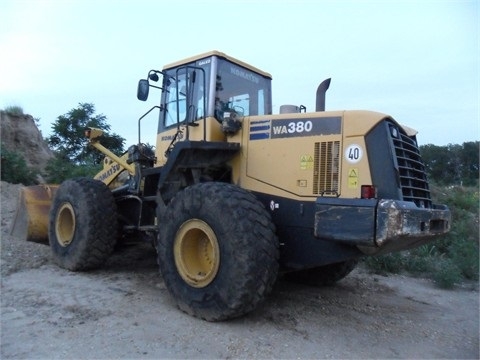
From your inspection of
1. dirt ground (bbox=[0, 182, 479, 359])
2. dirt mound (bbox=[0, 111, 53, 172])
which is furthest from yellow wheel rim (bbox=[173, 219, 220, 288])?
dirt mound (bbox=[0, 111, 53, 172])

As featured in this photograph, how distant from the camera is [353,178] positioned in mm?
4602

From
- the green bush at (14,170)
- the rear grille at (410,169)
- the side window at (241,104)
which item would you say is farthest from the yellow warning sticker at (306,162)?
the green bush at (14,170)

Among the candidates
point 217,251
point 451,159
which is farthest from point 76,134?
point 451,159

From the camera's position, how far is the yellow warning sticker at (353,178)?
180 inches

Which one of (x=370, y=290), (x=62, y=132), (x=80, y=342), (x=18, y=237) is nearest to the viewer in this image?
(x=80, y=342)

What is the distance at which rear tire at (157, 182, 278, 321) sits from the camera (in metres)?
4.46

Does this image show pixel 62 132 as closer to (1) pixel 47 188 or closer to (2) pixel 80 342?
(1) pixel 47 188

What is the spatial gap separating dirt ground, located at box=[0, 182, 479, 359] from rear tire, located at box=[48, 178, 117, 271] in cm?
23

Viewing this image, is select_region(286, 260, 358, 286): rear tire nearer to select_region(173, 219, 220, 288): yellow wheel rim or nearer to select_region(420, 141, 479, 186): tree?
select_region(173, 219, 220, 288): yellow wheel rim

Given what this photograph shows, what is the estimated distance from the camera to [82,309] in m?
4.98

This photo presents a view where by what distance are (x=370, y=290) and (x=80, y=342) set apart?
4.36 meters

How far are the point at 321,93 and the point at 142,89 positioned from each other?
2.29 m

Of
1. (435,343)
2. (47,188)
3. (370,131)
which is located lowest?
(435,343)

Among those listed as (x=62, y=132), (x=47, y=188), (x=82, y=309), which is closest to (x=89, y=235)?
(x=82, y=309)
